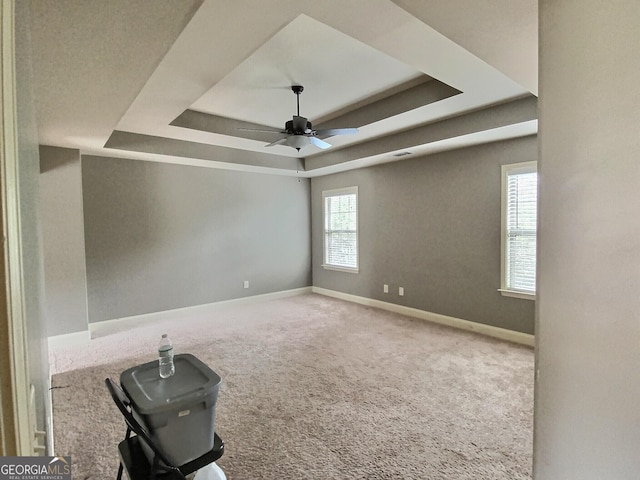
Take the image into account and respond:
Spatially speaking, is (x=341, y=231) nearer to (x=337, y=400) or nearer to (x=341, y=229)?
(x=341, y=229)

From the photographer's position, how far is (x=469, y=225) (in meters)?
4.15

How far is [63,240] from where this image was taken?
380 cm

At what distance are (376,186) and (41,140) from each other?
4.38 meters

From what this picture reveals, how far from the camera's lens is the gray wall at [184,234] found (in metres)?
4.39

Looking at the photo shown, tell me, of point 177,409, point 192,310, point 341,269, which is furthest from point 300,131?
point 192,310

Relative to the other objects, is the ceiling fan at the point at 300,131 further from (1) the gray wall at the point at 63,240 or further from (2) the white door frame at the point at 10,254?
(2) the white door frame at the point at 10,254

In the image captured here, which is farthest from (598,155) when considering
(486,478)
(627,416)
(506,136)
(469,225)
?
(469,225)

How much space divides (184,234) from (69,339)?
1985 mm

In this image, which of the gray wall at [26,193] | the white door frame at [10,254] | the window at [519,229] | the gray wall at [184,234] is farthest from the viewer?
the gray wall at [184,234]

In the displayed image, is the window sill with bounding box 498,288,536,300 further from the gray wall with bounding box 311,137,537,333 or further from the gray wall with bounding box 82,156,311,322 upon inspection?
the gray wall with bounding box 82,156,311,322

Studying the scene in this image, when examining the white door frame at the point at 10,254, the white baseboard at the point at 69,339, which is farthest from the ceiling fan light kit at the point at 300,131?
the white baseboard at the point at 69,339

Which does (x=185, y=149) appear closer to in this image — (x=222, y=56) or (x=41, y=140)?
(x=41, y=140)

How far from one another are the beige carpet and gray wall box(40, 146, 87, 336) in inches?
17.1

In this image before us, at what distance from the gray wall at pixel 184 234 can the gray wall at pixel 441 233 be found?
4.74 feet
